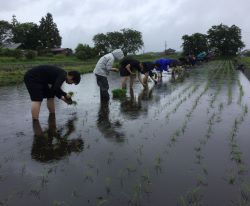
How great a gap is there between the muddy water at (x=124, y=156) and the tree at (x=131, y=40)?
266 feet

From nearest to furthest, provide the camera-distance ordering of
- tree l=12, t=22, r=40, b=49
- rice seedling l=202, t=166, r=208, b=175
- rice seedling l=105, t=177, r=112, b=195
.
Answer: rice seedling l=105, t=177, r=112, b=195 < rice seedling l=202, t=166, r=208, b=175 < tree l=12, t=22, r=40, b=49

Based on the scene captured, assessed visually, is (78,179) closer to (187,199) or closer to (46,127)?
(187,199)

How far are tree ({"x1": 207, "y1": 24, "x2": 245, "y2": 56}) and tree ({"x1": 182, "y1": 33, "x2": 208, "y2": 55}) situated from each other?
6.07 meters

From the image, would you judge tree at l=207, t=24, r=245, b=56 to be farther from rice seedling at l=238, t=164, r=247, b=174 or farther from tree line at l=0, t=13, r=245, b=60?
rice seedling at l=238, t=164, r=247, b=174

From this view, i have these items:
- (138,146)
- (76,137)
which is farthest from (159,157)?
(76,137)

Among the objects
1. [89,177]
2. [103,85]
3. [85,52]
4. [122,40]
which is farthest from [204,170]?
[122,40]

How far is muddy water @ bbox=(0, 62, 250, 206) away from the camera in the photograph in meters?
3.95

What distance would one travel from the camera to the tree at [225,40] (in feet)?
263

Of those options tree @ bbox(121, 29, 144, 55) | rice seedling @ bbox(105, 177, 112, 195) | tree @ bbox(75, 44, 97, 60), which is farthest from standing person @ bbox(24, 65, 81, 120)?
tree @ bbox(121, 29, 144, 55)

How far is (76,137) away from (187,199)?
3078 millimetres

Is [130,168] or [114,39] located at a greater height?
[114,39]

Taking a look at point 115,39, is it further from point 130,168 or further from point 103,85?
point 130,168

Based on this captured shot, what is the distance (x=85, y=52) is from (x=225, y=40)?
36.9m

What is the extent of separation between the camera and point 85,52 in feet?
190
